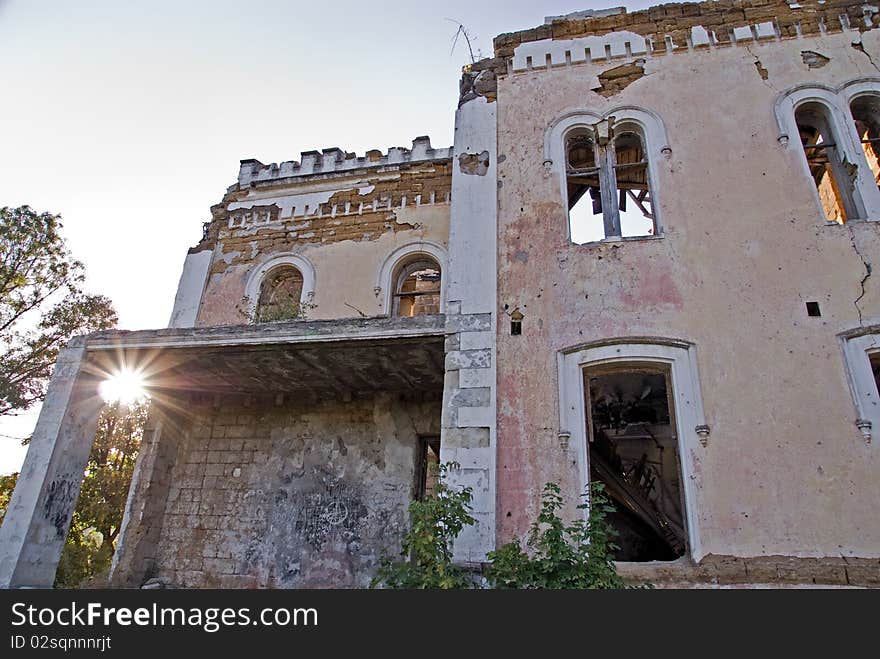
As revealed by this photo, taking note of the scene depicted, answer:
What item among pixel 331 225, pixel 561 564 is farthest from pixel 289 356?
pixel 561 564

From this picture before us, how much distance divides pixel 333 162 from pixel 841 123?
8.47m

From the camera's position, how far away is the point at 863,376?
20.1ft

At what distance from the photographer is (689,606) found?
324 centimetres

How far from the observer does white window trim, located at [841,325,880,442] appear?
5.92m

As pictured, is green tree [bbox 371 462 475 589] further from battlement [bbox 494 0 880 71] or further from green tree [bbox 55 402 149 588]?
green tree [bbox 55 402 149 588]

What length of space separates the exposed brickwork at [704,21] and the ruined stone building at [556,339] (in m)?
0.04

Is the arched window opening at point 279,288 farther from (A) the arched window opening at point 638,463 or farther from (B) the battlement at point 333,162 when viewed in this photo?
(A) the arched window opening at point 638,463

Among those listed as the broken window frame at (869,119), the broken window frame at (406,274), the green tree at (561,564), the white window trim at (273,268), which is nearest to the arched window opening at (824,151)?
the broken window frame at (869,119)

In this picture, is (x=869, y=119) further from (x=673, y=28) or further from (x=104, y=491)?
(x=104, y=491)

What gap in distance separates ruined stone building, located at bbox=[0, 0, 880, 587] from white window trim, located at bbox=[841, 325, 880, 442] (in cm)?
2

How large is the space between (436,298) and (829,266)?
970 centimetres

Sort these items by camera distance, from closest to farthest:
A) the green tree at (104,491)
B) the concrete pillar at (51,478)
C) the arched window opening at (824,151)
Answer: the concrete pillar at (51,478) → the arched window opening at (824,151) → the green tree at (104,491)

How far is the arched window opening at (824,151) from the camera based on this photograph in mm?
7543

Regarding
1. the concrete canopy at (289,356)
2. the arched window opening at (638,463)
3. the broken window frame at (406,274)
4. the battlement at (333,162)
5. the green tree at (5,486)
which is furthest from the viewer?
the green tree at (5,486)
